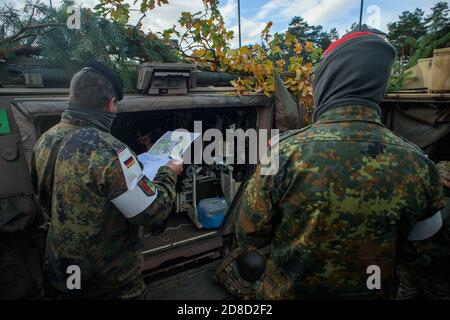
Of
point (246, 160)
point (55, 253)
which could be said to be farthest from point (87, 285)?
point (246, 160)

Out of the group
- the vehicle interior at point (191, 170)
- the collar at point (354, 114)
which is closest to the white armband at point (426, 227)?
the collar at point (354, 114)

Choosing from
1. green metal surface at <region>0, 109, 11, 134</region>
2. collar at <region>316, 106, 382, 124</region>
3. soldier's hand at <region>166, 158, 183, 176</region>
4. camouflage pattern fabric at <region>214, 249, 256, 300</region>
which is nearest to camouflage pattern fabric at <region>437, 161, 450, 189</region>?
collar at <region>316, 106, 382, 124</region>

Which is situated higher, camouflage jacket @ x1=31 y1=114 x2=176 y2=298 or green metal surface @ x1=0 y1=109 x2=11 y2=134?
green metal surface @ x1=0 y1=109 x2=11 y2=134

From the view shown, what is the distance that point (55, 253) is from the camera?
1.85 m

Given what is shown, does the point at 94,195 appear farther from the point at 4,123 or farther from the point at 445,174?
the point at 445,174

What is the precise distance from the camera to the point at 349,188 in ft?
4.49

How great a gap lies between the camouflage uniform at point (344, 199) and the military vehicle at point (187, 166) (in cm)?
188

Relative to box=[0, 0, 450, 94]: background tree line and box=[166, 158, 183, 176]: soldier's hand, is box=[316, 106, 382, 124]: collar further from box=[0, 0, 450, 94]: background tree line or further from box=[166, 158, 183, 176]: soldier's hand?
box=[0, 0, 450, 94]: background tree line

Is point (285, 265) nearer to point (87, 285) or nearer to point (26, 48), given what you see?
point (87, 285)

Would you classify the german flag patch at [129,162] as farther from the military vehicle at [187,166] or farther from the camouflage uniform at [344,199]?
the military vehicle at [187,166]


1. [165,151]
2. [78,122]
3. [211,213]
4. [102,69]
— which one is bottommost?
[211,213]

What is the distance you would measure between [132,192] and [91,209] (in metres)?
0.28

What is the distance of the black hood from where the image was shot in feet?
4.59

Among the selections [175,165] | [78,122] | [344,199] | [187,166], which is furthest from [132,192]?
[187,166]
